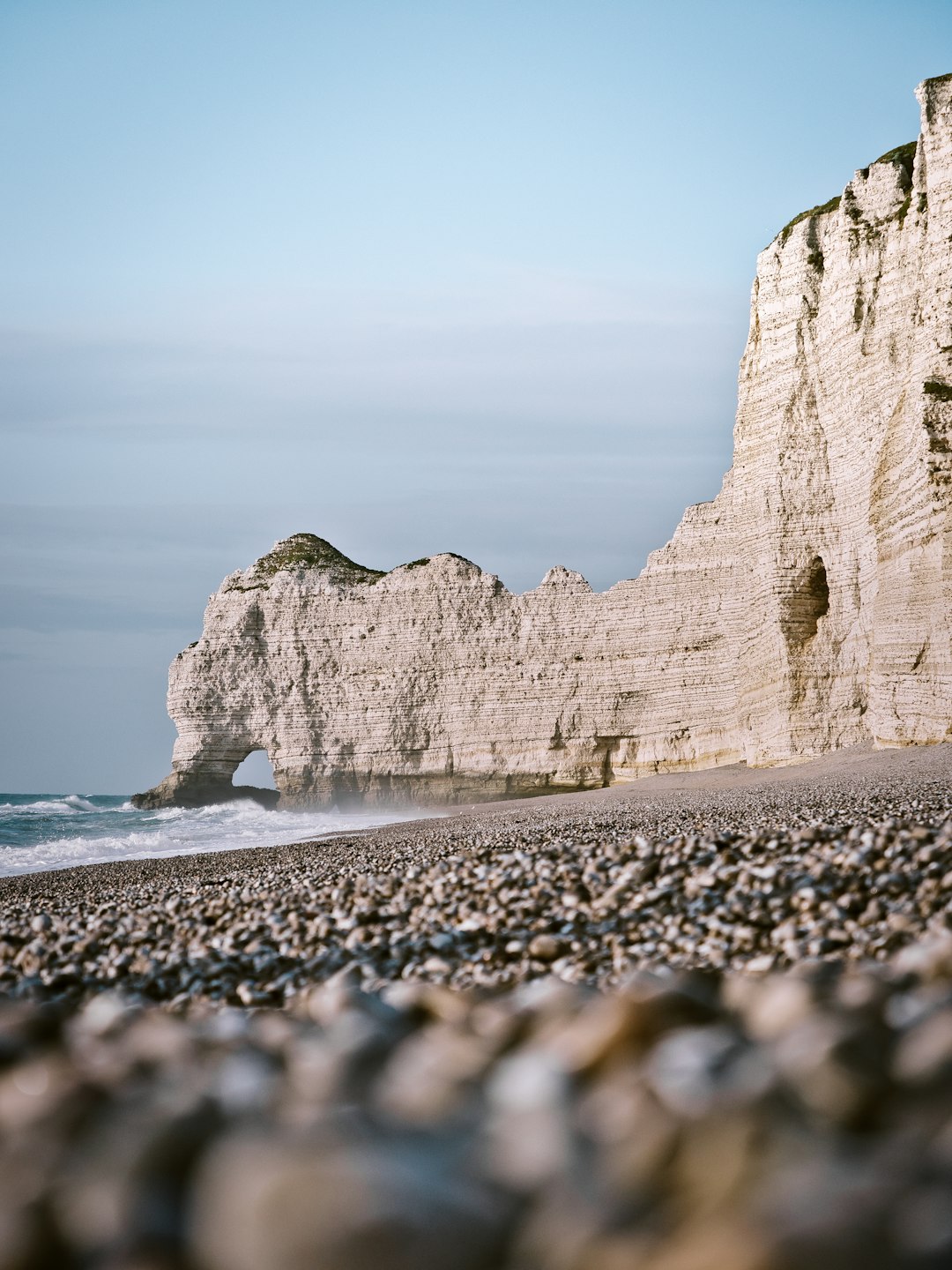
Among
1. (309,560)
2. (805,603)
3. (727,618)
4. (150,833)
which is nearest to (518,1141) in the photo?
(150,833)

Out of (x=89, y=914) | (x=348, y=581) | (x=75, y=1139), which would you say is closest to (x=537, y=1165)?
(x=75, y=1139)

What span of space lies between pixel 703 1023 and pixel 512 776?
32886 millimetres

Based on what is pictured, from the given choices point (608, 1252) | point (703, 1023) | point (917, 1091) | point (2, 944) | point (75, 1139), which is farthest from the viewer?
→ point (2, 944)

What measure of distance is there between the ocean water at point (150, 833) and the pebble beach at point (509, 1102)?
44.5 ft

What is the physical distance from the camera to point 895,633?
64.7 ft

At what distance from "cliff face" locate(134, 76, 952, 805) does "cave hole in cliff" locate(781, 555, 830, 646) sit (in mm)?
51

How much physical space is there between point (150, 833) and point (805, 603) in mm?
15248

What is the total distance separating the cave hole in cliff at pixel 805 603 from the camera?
25.0 meters

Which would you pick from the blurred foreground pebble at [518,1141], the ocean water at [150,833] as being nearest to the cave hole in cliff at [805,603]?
the ocean water at [150,833]

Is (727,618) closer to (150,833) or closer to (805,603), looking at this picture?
(805,603)

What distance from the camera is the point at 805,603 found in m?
25.1

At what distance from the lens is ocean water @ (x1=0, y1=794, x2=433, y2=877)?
738 inches

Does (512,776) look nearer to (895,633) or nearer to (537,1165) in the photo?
(895,633)

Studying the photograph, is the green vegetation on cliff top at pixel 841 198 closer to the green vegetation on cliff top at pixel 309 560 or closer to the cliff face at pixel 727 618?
the cliff face at pixel 727 618
